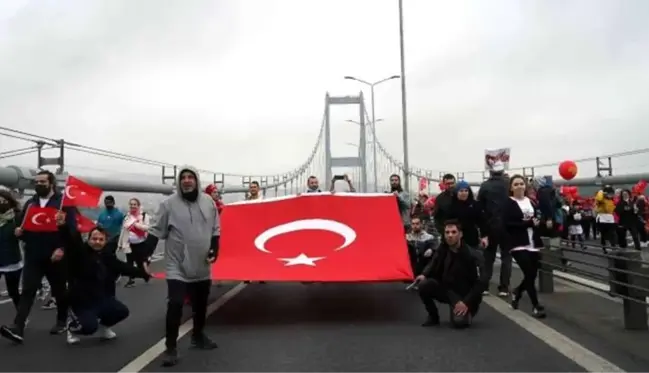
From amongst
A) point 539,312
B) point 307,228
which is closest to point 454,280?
point 539,312

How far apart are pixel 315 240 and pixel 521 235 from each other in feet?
8.05

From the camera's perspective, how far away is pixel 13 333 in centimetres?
673

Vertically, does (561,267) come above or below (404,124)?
below

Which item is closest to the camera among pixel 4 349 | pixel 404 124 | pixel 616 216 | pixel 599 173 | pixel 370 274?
pixel 4 349

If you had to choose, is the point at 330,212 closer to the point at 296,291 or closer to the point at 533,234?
the point at 296,291

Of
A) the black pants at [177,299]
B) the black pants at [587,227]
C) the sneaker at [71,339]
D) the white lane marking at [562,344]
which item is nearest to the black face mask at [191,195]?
the black pants at [177,299]

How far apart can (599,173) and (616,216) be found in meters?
10.3

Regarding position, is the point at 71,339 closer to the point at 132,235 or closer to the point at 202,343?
the point at 202,343

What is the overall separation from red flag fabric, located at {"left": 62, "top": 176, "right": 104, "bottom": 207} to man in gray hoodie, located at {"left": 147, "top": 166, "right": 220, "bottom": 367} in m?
1.34

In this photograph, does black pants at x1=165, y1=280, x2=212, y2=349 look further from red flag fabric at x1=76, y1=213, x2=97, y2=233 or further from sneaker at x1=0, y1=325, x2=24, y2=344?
red flag fabric at x1=76, y1=213, x2=97, y2=233

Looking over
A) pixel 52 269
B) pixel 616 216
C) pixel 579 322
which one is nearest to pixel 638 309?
pixel 579 322

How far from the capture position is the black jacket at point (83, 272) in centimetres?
686

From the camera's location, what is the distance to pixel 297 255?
845 cm

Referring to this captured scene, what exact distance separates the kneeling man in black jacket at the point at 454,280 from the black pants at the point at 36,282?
144 inches
